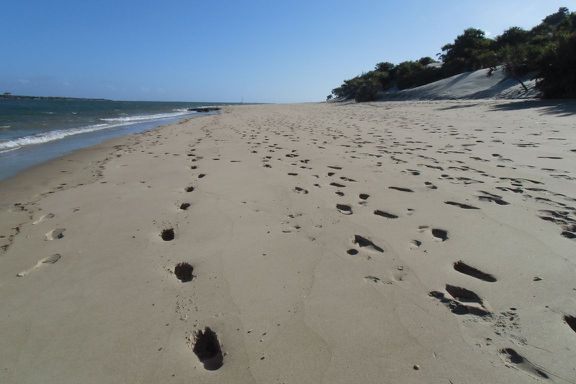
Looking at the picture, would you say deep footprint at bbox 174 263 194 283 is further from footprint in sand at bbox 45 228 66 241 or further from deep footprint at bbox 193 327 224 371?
footprint in sand at bbox 45 228 66 241

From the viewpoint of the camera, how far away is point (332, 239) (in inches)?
117

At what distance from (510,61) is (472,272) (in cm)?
2588

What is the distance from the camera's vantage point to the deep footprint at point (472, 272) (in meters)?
2.33

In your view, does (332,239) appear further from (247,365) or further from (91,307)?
(91,307)

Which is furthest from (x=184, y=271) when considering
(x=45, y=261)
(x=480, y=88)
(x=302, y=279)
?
(x=480, y=88)

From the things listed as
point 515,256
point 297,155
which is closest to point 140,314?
point 515,256

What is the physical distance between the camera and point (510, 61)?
22719 millimetres

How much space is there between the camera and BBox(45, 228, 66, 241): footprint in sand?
3.35 metres

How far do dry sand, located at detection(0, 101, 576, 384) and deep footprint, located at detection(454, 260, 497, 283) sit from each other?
13mm

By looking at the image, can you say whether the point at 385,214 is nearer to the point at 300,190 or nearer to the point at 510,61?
the point at 300,190

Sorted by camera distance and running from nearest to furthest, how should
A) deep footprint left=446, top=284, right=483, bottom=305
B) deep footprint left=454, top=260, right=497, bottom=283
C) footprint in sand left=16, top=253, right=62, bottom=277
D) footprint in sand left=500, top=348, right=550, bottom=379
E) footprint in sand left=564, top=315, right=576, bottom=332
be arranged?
1. footprint in sand left=500, top=348, right=550, bottom=379
2. footprint in sand left=564, top=315, right=576, bottom=332
3. deep footprint left=446, top=284, right=483, bottom=305
4. deep footprint left=454, top=260, right=497, bottom=283
5. footprint in sand left=16, top=253, right=62, bottom=277

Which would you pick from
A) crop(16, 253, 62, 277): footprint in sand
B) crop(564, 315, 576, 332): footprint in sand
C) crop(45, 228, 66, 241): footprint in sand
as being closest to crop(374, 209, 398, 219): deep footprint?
crop(564, 315, 576, 332): footprint in sand

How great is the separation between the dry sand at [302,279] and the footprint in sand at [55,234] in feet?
0.07

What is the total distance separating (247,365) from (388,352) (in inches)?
27.5
